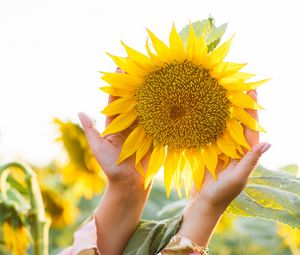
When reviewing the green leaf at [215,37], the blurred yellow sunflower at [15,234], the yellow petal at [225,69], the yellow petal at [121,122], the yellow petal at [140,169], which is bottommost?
the blurred yellow sunflower at [15,234]

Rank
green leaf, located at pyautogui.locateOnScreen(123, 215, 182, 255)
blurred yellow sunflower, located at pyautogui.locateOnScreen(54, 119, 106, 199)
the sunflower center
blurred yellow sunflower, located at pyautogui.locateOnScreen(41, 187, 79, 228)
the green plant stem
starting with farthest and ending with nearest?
blurred yellow sunflower, located at pyautogui.locateOnScreen(41, 187, 79, 228) → blurred yellow sunflower, located at pyautogui.locateOnScreen(54, 119, 106, 199) → the green plant stem → green leaf, located at pyautogui.locateOnScreen(123, 215, 182, 255) → the sunflower center

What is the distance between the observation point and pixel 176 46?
128cm

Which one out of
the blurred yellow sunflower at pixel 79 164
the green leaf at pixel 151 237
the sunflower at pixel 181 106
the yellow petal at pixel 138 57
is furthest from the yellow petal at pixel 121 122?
the blurred yellow sunflower at pixel 79 164

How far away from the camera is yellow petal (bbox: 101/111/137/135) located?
4.47ft

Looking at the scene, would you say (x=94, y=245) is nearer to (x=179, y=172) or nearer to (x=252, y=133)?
(x=179, y=172)

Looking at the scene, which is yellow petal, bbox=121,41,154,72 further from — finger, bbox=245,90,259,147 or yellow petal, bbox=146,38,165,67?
finger, bbox=245,90,259,147

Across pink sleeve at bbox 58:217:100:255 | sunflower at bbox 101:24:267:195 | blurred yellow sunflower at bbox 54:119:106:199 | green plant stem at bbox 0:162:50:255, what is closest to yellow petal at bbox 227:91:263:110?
sunflower at bbox 101:24:267:195

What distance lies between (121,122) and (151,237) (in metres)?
0.24

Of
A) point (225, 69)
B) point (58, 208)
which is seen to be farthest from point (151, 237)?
point (58, 208)

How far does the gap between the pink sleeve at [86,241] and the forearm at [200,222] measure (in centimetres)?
→ 19

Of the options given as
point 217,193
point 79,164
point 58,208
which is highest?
point 217,193

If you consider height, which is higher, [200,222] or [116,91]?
[116,91]

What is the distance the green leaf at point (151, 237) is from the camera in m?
1.41

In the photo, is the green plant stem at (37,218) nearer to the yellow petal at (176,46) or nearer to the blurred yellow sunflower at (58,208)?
the yellow petal at (176,46)
